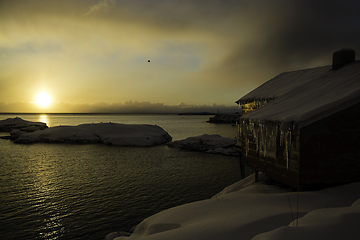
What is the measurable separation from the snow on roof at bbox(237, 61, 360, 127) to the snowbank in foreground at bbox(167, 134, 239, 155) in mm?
15074

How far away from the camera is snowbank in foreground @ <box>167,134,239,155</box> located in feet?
95.3

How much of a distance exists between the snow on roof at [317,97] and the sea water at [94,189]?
23.2ft

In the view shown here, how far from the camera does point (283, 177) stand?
30.1ft

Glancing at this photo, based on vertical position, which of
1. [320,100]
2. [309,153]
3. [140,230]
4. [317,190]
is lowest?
[140,230]

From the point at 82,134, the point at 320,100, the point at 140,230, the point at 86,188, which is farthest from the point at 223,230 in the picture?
the point at 82,134

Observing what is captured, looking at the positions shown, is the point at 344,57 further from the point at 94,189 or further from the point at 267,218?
the point at 94,189

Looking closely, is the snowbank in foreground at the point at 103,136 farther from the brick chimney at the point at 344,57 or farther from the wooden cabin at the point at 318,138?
the wooden cabin at the point at 318,138

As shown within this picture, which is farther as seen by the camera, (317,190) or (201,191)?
(201,191)

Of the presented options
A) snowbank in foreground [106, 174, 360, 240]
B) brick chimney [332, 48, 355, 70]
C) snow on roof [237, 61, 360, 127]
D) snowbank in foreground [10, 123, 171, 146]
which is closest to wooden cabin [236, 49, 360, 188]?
snow on roof [237, 61, 360, 127]

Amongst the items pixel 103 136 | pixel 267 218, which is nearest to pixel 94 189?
pixel 267 218

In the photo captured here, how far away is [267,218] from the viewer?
5473mm

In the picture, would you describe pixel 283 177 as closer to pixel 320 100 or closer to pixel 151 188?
pixel 320 100

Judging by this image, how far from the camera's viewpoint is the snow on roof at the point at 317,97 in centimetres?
794

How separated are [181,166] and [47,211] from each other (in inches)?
495
